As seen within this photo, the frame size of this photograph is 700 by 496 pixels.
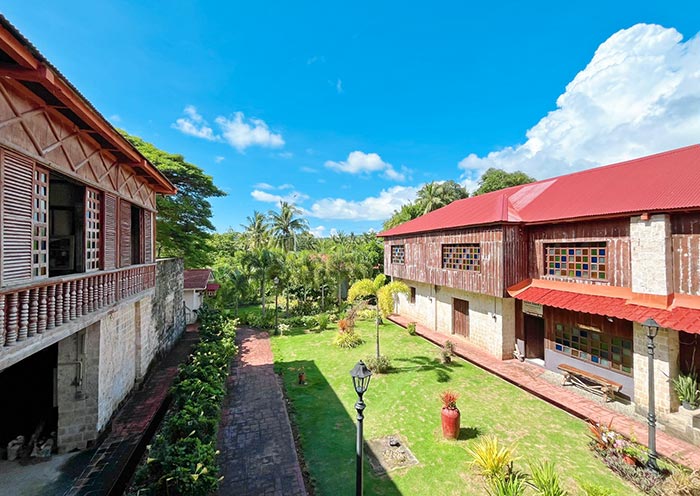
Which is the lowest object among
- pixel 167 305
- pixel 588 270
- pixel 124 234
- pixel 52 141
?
pixel 167 305

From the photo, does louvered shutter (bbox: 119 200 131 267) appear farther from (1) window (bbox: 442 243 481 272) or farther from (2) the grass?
(1) window (bbox: 442 243 481 272)

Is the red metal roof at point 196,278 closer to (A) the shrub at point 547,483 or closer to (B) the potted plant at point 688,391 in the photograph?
(A) the shrub at point 547,483

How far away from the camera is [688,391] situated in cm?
819

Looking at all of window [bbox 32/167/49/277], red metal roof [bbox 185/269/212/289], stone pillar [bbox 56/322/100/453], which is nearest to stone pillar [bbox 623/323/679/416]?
window [bbox 32/167/49/277]

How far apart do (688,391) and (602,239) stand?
4.70 metres

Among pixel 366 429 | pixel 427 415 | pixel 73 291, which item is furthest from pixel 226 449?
pixel 427 415

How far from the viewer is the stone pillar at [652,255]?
879 cm

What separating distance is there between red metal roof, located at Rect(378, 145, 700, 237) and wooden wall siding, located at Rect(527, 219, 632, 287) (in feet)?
1.54

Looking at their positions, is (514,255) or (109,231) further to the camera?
(514,255)

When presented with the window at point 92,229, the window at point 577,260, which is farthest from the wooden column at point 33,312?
the window at point 577,260

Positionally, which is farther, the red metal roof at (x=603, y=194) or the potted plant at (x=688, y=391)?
the red metal roof at (x=603, y=194)

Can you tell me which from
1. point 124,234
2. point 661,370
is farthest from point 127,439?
point 661,370

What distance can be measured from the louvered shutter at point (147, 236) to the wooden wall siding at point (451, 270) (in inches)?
527

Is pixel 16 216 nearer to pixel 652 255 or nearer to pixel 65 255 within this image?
pixel 65 255
